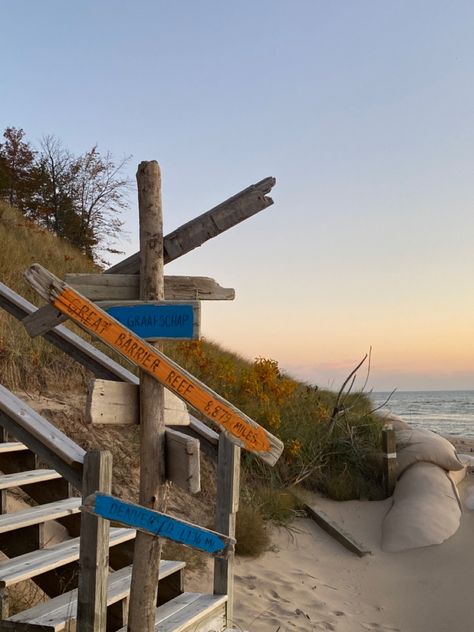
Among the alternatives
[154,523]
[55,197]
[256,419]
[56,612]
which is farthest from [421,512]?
[55,197]

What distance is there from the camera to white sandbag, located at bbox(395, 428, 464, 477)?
8719mm

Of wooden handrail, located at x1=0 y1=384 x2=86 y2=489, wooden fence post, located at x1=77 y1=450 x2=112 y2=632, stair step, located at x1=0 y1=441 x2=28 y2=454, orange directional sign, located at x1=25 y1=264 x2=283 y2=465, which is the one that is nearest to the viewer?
orange directional sign, located at x1=25 y1=264 x2=283 y2=465

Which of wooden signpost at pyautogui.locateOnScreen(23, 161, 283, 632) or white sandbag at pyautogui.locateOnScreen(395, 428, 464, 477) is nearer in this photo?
wooden signpost at pyautogui.locateOnScreen(23, 161, 283, 632)

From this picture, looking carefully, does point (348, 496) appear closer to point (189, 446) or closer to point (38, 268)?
point (189, 446)

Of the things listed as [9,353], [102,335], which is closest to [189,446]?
[102,335]

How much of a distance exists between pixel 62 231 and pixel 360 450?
13209mm

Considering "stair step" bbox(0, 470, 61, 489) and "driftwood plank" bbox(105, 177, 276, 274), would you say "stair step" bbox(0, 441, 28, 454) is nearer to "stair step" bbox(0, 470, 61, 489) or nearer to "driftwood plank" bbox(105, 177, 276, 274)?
"stair step" bbox(0, 470, 61, 489)

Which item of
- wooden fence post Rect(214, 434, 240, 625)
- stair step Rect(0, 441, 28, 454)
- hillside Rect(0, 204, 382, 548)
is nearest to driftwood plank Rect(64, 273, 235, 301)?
wooden fence post Rect(214, 434, 240, 625)

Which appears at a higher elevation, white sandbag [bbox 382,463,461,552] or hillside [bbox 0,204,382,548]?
hillside [bbox 0,204,382,548]

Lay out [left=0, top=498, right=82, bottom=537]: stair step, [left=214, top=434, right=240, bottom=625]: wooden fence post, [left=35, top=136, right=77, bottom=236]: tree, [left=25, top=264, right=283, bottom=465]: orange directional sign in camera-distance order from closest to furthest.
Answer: [left=25, top=264, right=283, bottom=465]: orange directional sign
[left=0, top=498, right=82, bottom=537]: stair step
[left=214, top=434, right=240, bottom=625]: wooden fence post
[left=35, top=136, right=77, bottom=236]: tree

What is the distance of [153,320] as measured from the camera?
9.52 feet

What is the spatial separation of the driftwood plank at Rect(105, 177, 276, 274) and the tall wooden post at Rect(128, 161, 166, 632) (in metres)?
0.09

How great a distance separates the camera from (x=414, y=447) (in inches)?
350

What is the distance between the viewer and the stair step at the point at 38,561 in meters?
3.18
